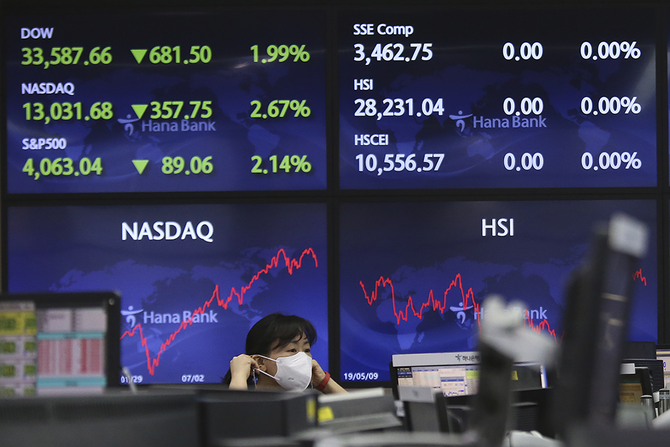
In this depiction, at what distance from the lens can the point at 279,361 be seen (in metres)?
2.74

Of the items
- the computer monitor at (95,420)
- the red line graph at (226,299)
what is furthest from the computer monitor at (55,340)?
the red line graph at (226,299)

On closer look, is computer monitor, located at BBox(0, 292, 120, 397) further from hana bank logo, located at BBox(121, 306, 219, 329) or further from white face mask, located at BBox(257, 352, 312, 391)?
hana bank logo, located at BBox(121, 306, 219, 329)

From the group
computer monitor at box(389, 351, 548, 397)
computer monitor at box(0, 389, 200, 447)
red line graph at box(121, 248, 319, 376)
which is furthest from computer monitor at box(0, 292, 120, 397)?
red line graph at box(121, 248, 319, 376)

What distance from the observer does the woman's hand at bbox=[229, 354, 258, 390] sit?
2693mm

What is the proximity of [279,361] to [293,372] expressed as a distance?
3.1 inches

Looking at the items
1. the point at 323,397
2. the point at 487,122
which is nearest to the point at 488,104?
the point at 487,122

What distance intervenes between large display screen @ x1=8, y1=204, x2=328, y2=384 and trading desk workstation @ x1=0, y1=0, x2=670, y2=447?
→ 0.01 m

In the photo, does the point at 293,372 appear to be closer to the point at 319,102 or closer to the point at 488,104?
the point at 319,102

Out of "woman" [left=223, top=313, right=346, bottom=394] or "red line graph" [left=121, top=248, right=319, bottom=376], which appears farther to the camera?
"red line graph" [left=121, top=248, right=319, bottom=376]

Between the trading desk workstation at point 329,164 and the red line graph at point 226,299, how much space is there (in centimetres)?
1

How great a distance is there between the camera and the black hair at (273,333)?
9.45 ft

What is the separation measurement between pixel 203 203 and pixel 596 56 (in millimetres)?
2181

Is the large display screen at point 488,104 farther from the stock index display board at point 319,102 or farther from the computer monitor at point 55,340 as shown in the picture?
the computer monitor at point 55,340

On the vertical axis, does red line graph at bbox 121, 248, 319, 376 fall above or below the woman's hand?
above
